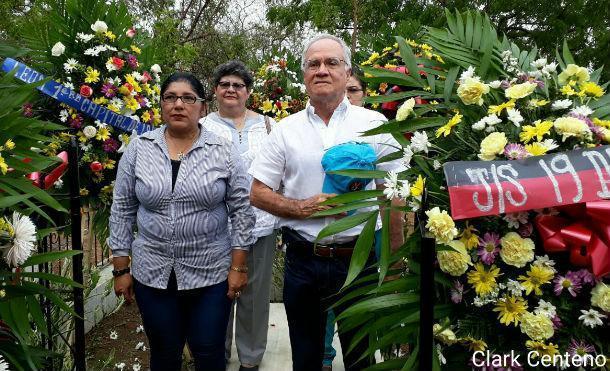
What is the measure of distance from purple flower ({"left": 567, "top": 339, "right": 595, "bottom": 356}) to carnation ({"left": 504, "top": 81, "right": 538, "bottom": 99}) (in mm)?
740

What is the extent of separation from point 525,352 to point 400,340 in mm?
374

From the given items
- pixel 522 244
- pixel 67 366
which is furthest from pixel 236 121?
pixel 522 244

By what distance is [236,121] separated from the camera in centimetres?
394

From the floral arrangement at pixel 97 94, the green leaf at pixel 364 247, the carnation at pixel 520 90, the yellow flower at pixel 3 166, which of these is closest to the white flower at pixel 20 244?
the yellow flower at pixel 3 166

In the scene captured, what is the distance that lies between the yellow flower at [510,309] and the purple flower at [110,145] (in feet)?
9.23

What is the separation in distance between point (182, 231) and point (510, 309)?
1.63 metres

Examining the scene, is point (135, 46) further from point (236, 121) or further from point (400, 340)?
point (400, 340)

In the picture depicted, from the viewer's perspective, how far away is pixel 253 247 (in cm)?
380

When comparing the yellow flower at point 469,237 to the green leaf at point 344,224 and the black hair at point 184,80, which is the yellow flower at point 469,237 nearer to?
the green leaf at point 344,224

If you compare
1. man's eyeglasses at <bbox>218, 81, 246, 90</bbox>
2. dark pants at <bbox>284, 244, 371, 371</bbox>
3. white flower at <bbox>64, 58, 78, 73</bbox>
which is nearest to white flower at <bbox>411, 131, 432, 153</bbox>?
dark pants at <bbox>284, 244, 371, 371</bbox>

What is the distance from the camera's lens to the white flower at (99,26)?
12.0 feet

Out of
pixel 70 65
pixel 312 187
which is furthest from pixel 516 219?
pixel 70 65

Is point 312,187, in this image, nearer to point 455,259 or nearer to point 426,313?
point 455,259

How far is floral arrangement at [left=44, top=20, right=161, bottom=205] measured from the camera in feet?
11.8
